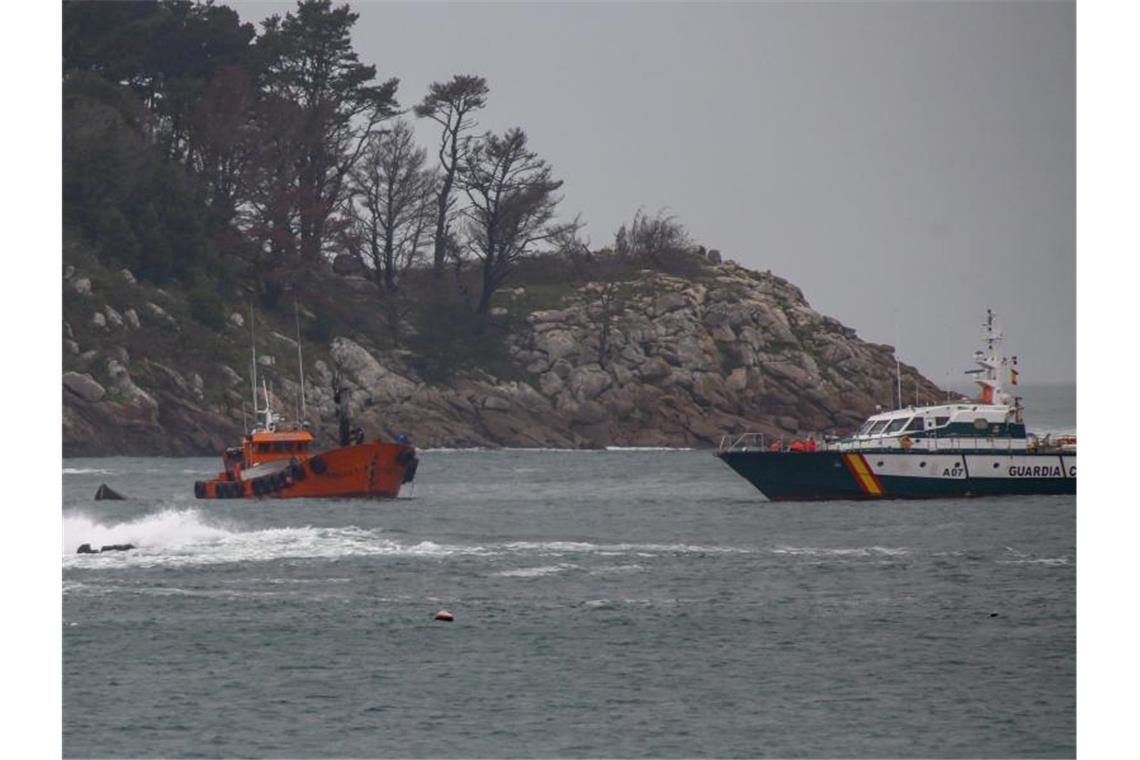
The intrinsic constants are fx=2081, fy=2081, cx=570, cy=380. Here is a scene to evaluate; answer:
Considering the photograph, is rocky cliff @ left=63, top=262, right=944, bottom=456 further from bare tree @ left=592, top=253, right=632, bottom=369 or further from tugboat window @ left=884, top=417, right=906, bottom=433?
tugboat window @ left=884, top=417, right=906, bottom=433

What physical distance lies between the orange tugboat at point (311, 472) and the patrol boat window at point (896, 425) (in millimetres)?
12738

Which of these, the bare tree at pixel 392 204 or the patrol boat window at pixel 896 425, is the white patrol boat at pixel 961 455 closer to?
the patrol boat window at pixel 896 425

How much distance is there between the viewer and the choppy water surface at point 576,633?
26.1 m

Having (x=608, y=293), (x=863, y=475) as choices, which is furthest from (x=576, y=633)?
(x=608, y=293)

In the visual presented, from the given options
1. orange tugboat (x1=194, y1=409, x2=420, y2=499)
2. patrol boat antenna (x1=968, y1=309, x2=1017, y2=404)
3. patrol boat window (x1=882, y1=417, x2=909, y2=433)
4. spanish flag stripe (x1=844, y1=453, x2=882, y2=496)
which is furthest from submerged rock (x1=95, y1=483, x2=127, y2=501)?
patrol boat antenna (x1=968, y1=309, x2=1017, y2=404)

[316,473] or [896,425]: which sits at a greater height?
[896,425]

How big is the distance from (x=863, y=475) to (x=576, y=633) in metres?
21.7

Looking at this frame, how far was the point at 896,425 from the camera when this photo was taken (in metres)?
52.7

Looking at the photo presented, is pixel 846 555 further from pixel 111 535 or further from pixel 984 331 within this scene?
pixel 111 535

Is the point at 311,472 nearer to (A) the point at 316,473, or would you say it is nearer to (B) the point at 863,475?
(A) the point at 316,473

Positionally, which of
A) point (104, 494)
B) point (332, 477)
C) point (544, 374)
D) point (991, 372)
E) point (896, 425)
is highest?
point (544, 374)

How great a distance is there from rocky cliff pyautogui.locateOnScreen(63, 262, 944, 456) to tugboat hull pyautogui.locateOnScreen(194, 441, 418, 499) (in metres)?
21.0

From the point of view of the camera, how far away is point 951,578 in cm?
3806
